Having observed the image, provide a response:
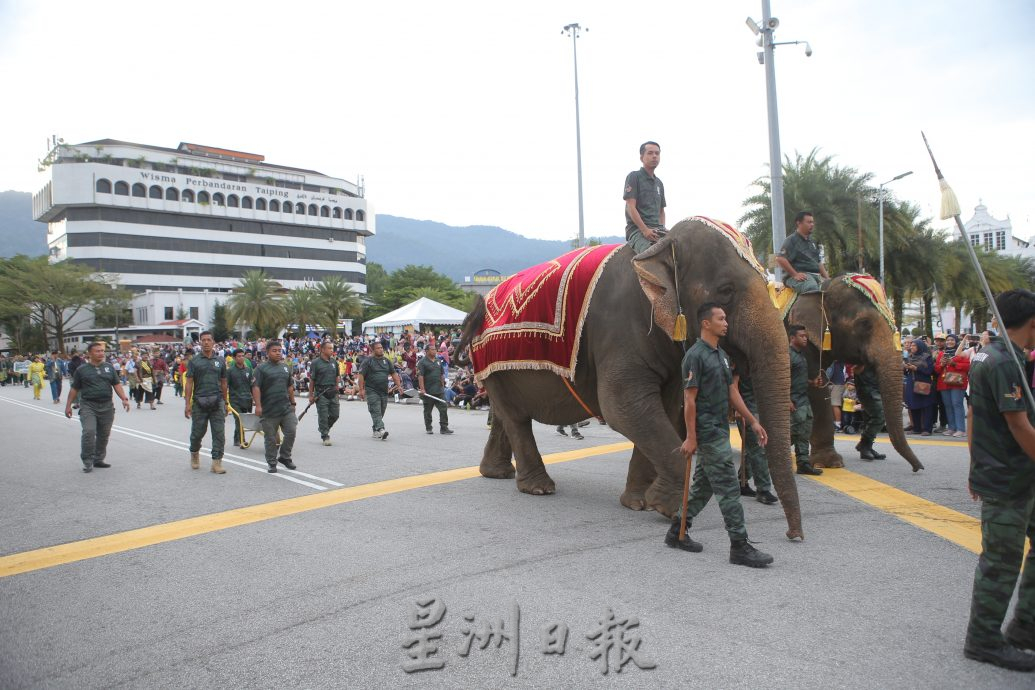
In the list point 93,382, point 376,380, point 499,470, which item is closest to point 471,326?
point 499,470

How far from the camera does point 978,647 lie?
3381mm

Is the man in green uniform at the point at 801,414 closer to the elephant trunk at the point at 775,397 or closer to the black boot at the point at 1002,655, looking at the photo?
the elephant trunk at the point at 775,397

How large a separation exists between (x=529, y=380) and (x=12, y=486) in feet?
22.7

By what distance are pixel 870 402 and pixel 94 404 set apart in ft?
34.7

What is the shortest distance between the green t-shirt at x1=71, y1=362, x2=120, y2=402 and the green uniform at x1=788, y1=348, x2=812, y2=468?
9234mm

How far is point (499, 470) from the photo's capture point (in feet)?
28.2

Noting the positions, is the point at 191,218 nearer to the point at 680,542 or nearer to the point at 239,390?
the point at 239,390

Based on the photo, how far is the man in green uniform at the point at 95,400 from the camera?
33.8 feet

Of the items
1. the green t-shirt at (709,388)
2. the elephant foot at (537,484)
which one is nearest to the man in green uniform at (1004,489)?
the green t-shirt at (709,388)

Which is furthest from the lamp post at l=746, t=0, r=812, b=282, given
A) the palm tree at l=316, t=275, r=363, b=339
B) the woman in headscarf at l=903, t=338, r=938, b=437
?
the palm tree at l=316, t=275, r=363, b=339

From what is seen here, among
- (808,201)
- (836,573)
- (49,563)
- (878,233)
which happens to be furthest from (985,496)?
(878,233)

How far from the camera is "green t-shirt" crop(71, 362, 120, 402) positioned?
1039 centimetres

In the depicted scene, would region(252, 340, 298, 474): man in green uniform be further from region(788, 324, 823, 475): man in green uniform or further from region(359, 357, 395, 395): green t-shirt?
region(788, 324, 823, 475): man in green uniform

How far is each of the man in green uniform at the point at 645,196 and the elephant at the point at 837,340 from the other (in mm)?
2978
